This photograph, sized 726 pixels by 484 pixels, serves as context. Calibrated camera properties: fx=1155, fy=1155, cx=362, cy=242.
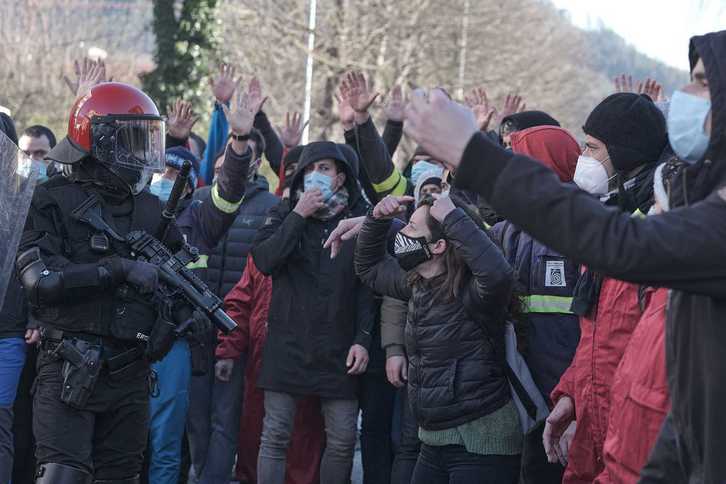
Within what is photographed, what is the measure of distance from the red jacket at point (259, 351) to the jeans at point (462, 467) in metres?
2.00

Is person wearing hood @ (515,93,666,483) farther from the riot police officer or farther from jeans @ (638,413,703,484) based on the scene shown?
the riot police officer

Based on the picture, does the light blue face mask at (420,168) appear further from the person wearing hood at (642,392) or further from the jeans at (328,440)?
the person wearing hood at (642,392)

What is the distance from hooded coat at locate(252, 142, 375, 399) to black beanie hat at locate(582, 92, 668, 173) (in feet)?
6.95

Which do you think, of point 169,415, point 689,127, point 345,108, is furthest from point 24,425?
point 689,127

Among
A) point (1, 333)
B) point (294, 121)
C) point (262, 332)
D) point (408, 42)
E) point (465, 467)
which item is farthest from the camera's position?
point (408, 42)

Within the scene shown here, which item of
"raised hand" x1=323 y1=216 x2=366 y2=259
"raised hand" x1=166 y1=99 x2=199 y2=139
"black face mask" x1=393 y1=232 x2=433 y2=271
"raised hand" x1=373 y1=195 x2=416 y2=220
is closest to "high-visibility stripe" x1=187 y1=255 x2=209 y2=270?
"raised hand" x1=323 y1=216 x2=366 y2=259

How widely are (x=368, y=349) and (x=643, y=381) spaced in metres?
3.25

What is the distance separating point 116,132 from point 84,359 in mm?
1077

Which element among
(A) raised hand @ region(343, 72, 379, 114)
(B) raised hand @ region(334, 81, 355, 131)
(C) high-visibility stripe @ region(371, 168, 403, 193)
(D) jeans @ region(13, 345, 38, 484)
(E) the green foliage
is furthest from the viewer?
(E) the green foliage

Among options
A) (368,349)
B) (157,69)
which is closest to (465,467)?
(368,349)

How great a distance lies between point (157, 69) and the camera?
708 inches

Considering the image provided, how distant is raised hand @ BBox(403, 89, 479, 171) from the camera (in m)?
2.92

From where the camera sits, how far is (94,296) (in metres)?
5.03

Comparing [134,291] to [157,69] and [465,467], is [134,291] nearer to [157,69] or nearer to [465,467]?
[465,467]
